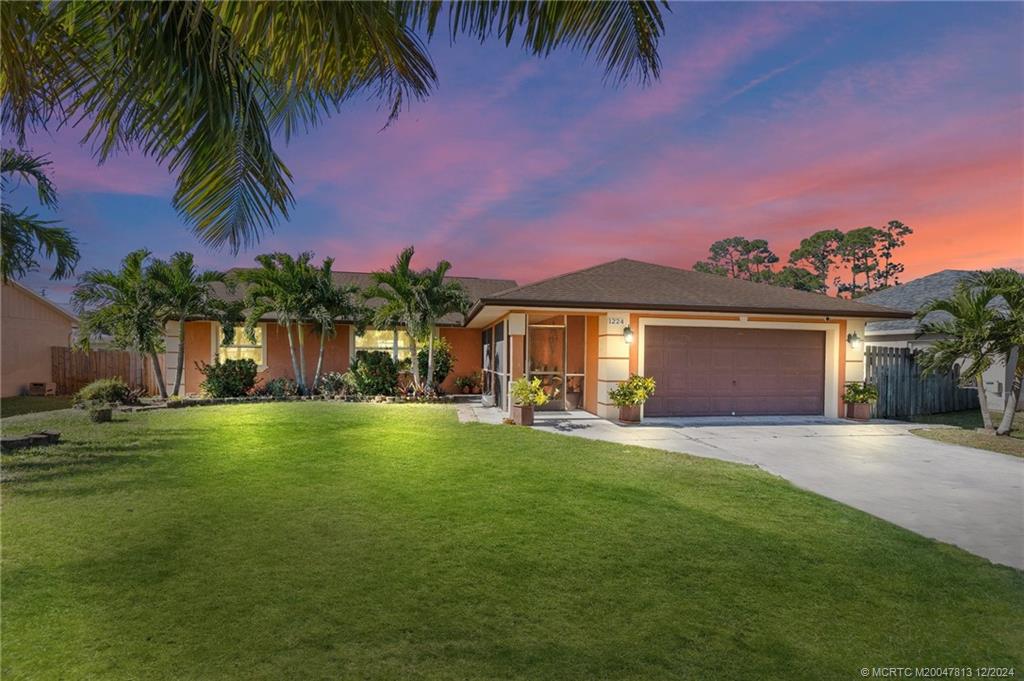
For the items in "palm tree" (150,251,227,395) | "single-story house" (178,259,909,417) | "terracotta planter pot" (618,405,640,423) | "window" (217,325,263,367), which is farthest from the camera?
"window" (217,325,263,367)

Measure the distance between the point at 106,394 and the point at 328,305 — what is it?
6.44 metres

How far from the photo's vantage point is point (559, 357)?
14.7 meters

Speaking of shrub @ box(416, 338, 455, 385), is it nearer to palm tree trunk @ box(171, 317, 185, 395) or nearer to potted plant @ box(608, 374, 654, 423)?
potted plant @ box(608, 374, 654, 423)

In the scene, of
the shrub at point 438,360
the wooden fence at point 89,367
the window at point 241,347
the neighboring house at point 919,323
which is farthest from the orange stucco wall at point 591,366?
the wooden fence at point 89,367

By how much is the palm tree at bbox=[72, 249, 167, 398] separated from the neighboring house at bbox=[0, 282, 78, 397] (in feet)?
15.1

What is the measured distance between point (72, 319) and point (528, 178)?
20916 mm

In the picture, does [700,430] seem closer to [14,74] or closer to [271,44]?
[271,44]

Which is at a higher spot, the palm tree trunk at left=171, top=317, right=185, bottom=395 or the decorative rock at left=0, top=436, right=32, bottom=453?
the palm tree trunk at left=171, top=317, right=185, bottom=395

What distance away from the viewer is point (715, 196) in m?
15.1

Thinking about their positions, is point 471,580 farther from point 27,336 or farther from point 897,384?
point 27,336

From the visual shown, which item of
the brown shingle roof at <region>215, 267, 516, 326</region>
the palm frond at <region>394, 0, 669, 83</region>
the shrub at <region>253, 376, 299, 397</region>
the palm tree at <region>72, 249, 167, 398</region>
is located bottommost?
the shrub at <region>253, 376, 299, 397</region>

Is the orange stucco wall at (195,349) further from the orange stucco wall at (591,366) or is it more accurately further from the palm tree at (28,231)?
the orange stucco wall at (591,366)

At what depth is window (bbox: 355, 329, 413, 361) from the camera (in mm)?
18844

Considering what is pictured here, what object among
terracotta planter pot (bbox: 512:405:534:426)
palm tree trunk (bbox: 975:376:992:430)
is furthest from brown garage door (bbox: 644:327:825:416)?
terracotta planter pot (bbox: 512:405:534:426)
